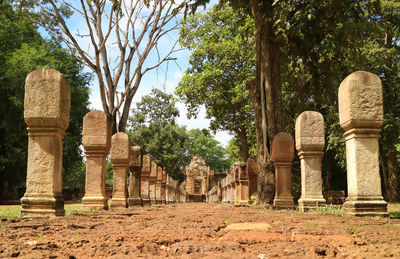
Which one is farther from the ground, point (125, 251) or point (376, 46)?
point (376, 46)

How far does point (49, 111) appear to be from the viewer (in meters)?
4.94

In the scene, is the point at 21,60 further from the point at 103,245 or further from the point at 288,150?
the point at 103,245

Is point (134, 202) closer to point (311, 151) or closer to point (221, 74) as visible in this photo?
point (311, 151)

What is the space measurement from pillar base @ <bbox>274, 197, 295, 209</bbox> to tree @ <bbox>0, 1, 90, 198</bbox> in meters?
14.1

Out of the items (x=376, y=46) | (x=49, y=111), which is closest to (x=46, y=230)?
(x=49, y=111)

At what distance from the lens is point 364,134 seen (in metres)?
5.34

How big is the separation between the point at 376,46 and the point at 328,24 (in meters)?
9.23

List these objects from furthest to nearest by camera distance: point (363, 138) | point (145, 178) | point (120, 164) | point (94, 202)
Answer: point (145, 178), point (120, 164), point (94, 202), point (363, 138)

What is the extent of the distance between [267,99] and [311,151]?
2.45 metres

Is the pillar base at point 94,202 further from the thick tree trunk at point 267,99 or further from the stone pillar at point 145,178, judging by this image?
the stone pillar at point 145,178

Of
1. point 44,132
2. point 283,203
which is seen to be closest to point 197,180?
point 283,203

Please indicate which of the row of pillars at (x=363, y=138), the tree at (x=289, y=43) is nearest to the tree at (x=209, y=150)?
the tree at (x=289, y=43)

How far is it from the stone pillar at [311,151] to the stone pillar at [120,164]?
12.9 ft

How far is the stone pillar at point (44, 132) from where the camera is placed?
4.92 m
